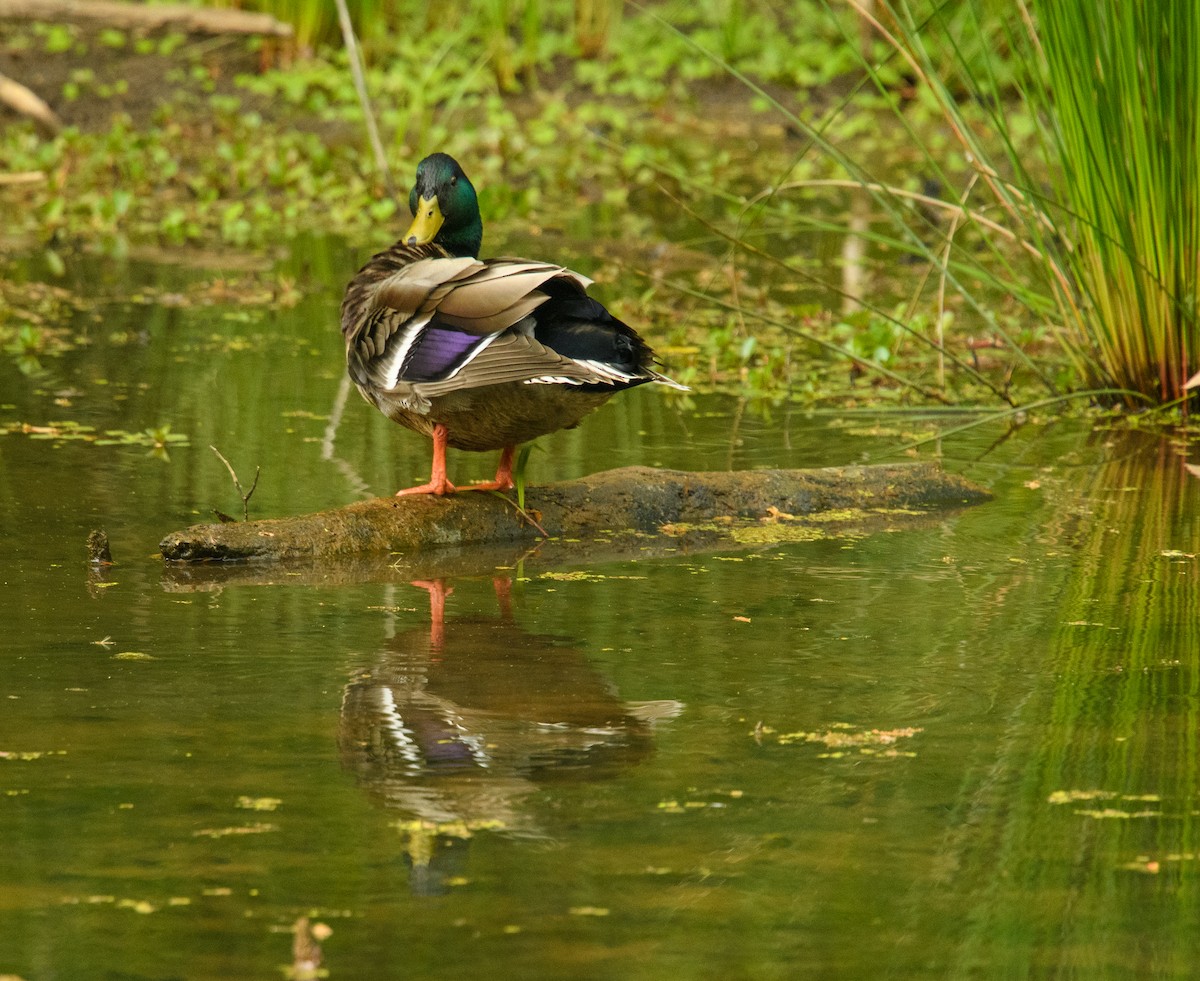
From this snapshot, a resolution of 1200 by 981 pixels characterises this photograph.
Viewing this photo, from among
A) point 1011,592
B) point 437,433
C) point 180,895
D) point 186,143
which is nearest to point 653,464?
point 437,433

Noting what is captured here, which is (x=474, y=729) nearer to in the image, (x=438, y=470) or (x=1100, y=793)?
(x=1100, y=793)

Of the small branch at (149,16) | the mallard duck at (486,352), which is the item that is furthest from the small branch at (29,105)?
the mallard duck at (486,352)

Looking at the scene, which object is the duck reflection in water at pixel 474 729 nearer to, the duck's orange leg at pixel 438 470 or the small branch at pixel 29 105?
the duck's orange leg at pixel 438 470

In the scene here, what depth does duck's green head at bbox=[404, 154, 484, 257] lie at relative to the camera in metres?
5.44

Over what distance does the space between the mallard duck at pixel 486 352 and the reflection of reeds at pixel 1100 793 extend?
1217mm

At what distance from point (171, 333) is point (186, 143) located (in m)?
5.04

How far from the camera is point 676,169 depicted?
8516 millimetres

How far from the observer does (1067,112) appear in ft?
20.8

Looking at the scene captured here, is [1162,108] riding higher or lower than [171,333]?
higher

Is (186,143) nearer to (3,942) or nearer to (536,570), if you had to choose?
(536,570)

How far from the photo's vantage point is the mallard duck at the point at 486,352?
4.64 meters

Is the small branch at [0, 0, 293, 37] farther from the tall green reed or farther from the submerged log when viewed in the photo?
the submerged log

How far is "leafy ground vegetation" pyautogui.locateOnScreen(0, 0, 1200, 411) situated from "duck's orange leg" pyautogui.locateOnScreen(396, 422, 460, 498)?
1.25 metres

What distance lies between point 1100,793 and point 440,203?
2.81 metres
